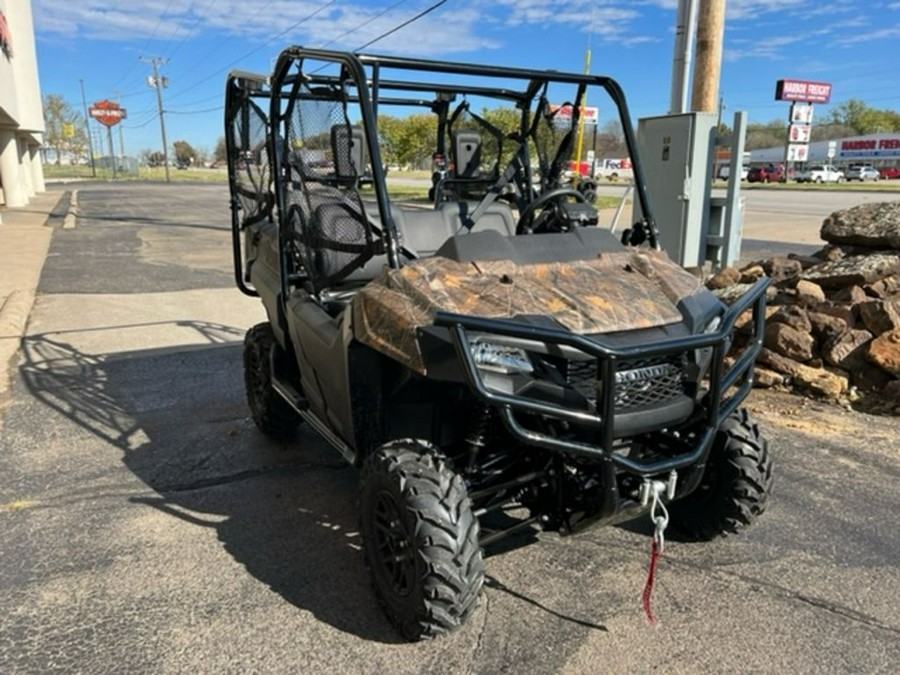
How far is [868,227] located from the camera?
21.9 ft

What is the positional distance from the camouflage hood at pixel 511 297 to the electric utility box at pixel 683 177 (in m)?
5.19

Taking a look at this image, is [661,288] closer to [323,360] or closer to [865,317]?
[323,360]

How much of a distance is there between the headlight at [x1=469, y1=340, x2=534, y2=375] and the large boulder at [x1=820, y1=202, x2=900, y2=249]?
5409 millimetres

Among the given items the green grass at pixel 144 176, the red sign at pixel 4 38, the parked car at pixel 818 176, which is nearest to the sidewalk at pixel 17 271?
the red sign at pixel 4 38

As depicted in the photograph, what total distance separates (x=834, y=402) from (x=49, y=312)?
26.1 ft

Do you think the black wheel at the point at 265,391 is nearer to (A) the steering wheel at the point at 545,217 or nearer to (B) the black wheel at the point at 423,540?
(A) the steering wheel at the point at 545,217

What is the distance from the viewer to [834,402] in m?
5.21

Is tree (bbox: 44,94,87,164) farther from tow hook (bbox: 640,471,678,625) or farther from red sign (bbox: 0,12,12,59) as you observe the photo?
tow hook (bbox: 640,471,678,625)

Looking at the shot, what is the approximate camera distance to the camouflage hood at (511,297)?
254 cm

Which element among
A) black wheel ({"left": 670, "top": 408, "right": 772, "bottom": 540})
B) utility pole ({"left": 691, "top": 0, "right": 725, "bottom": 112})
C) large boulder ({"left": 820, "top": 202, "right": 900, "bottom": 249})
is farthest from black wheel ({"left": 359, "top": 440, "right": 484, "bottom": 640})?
utility pole ({"left": 691, "top": 0, "right": 725, "bottom": 112})

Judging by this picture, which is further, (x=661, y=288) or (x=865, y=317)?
(x=865, y=317)

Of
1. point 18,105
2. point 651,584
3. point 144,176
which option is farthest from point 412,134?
point 144,176

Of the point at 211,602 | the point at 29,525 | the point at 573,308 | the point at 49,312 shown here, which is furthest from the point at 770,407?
the point at 49,312

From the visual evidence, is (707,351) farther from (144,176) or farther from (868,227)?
(144,176)
